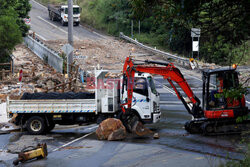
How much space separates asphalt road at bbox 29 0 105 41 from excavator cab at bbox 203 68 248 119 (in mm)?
33057

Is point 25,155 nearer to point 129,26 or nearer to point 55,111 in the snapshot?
point 55,111

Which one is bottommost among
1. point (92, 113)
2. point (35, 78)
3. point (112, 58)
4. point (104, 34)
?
point (92, 113)

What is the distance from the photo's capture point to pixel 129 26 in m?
52.0

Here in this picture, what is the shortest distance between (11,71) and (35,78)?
12.0ft

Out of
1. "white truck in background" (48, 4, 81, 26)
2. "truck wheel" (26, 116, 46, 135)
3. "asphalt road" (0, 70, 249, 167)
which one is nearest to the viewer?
"asphalt road" (0, 70, 249, 167)

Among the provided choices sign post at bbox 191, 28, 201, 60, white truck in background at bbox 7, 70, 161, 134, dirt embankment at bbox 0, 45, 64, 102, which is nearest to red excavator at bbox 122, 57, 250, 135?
white truck in background at bbox 7, 70, 161, 134

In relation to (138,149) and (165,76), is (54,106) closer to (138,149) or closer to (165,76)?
(138,149)

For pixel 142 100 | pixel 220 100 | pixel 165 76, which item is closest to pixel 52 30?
pixel 142 100

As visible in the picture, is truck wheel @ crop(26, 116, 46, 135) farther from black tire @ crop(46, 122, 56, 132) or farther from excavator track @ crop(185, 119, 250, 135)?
excavator track @ crop(185, 119, 250, 135)

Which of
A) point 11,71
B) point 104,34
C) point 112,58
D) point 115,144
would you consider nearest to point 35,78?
point 11,71

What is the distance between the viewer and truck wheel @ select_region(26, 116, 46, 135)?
1730 cm

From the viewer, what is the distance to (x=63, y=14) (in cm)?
5259

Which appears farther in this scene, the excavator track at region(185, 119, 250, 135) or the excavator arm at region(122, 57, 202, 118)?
the excavator arm at region(122, 57, 202, 118)

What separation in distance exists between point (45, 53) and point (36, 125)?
20.5 metres
